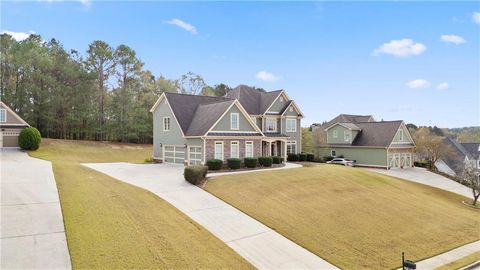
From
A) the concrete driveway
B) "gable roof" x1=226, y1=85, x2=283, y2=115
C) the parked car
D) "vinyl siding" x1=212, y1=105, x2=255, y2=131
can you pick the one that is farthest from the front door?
the concrete driveway

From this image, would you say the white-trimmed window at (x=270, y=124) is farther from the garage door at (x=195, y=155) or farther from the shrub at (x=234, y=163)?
the garage door at (x=195, y=155)

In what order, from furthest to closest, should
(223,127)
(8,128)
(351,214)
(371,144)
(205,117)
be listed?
(371,144) < (8,128) < (205,117) < (223,127) < (351,214)

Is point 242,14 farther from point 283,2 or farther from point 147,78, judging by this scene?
point 147,78

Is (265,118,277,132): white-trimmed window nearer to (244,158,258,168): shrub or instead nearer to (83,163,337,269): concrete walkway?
(244,158,258,168): shrub

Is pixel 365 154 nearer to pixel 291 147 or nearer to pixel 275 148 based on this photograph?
pixel 291 147

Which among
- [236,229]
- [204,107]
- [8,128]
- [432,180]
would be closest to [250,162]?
[204,107]

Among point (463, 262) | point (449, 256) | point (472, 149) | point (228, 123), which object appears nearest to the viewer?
point (463, 262)

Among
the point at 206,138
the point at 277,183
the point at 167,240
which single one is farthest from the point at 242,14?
the point at 167,240

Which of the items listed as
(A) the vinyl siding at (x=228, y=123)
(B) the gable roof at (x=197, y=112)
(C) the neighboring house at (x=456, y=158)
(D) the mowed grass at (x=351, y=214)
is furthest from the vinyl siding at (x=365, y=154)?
(A) the vinyl siding at (x=228, y=123)
